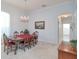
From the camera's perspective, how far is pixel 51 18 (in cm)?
752

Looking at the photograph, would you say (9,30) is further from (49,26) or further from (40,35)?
(49,26)

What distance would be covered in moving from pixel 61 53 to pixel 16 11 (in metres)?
7.71

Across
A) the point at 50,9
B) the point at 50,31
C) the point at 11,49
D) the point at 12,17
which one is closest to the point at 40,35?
the point at 50,31

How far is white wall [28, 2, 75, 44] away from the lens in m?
6.72

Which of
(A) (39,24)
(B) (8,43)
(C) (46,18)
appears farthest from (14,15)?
(B) (8,43)

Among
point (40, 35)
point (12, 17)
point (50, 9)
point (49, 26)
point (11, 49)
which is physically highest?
point (50, 9)

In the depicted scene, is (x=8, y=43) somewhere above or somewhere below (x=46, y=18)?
below

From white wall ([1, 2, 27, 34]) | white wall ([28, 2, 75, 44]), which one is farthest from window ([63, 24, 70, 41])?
white wall ([1, 2, 27, 34])

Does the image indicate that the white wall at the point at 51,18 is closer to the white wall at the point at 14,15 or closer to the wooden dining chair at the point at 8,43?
the white wall at the point at 14,15

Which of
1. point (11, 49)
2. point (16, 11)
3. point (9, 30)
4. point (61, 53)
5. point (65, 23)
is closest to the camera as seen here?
point (61, 53)

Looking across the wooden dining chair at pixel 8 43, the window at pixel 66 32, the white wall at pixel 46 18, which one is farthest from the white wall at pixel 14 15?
the window at pixel 66 32

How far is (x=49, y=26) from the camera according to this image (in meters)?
7.67

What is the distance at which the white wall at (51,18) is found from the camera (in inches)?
264

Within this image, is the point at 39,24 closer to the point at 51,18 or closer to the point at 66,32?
the point at 51,18
